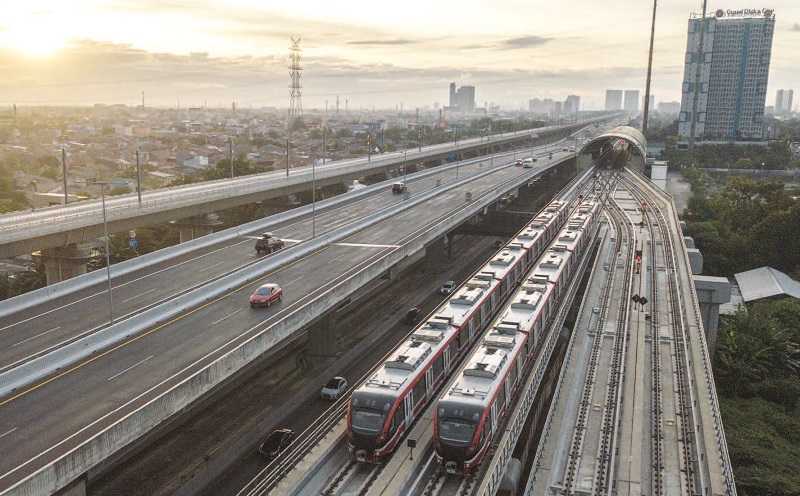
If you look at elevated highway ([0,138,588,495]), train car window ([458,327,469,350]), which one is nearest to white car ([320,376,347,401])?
elevated highway ([0,138,588,495])

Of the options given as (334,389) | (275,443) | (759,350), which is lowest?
(759,350)

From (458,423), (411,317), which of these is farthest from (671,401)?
(411,317)

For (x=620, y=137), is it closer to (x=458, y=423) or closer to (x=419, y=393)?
(x=419, y=393)

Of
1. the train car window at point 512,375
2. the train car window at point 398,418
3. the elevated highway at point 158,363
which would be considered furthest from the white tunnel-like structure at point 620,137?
the train car window at point 398,418

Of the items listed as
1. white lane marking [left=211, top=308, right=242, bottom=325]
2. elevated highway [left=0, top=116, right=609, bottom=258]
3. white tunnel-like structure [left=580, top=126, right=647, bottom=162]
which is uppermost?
white tunnel-like structure [left=580, top=126, right=647, bottom=162]

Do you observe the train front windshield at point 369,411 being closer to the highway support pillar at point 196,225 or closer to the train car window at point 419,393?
the train car window at point 419,393

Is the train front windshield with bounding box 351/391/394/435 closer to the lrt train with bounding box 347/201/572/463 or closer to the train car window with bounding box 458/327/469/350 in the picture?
the lrt train with bounding box 347/201/572/463
